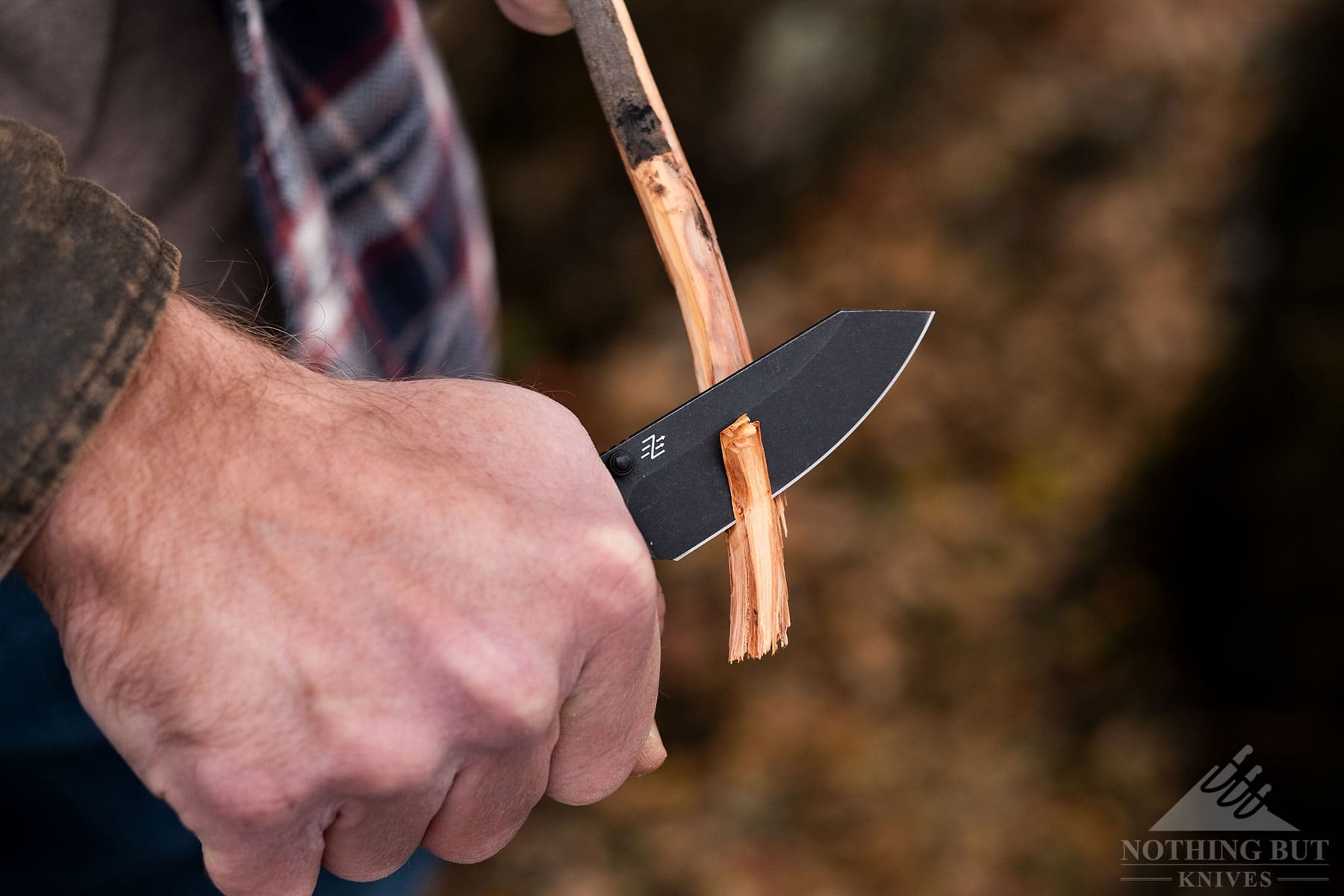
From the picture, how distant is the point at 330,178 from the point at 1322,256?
2.46 m

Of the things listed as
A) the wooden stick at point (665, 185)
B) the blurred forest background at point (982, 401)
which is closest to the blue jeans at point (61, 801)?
the wooden stick at point (665, 185)

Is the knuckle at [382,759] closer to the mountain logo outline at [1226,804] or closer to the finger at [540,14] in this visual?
the finger at [540,14]

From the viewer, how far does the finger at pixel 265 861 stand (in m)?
0.63

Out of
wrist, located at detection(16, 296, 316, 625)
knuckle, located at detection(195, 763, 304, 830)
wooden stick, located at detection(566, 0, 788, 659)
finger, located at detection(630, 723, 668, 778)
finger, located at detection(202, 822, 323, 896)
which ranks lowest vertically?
finger, located at detection(202, 822, 323, 896)

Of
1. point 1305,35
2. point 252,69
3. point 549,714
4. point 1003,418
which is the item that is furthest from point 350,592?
point 1305,35

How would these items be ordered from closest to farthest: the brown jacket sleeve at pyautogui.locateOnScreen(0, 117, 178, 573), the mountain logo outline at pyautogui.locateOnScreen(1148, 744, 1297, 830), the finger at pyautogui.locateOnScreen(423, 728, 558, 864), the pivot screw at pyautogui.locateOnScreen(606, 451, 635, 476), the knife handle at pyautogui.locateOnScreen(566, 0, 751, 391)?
the brown jacket sleeve at pyautogui.locateOnScreen(0, 117, 178, 573), the finger at pyautogui.locateOnScreen(423, 728, 558, 864), the pivot screw at pyautogui.locateOnScreen(606, 451, 635, 476), the knife handle at pyautogui.locateOnScreen(566, 0, 751, 391), the mountain logo outline at pyautogui.locateOnScreen(1148, 744, 1297, 830)

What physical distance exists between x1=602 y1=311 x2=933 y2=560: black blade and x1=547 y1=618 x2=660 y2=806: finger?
0.38 feet

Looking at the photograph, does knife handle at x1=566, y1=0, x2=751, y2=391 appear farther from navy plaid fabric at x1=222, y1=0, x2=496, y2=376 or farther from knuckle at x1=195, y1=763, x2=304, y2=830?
knuckle at x1=195, y1=763, x2=304, y2=830

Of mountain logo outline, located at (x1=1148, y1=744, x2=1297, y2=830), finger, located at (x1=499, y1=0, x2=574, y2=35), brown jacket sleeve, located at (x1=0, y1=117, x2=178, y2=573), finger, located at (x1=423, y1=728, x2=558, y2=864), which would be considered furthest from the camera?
mountain logo outline, located at (x1=1148, y1=744, x2=1297, y2=830)

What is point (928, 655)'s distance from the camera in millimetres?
2336

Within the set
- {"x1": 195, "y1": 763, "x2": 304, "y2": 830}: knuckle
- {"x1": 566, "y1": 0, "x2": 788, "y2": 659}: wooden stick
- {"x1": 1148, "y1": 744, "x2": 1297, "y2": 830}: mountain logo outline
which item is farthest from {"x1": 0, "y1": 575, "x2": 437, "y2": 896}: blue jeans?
{"x1": 1148, "y1": 744, "x2": 1297, "y2": 830}: mountain logo outline

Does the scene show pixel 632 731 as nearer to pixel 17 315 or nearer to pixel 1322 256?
pixel 17 315

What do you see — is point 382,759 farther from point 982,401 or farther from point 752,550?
point 982,401

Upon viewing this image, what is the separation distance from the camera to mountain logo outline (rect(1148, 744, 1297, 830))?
218cm
